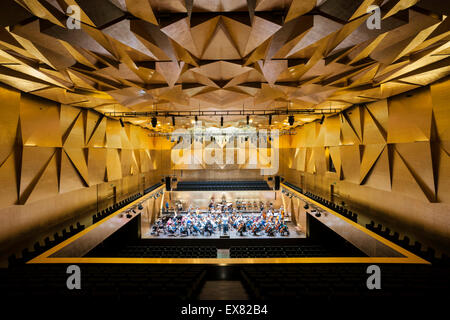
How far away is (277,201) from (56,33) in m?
18.2

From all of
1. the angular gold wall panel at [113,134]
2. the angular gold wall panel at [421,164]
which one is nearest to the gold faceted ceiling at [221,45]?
the angular gold wall panel at [421,164]

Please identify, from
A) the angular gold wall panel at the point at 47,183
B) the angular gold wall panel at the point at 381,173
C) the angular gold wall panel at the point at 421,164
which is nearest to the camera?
the angular gold wall panel at the point at 421,164

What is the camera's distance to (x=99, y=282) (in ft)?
14.6

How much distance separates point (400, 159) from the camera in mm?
7809

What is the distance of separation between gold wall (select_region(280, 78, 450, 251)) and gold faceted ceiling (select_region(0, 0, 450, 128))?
1.27 meters

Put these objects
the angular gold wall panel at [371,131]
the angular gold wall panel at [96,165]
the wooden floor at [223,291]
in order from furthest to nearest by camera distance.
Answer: the angular gold wall panel at [96,165] < the angular gold wall panel at [371,131] < the wooden floor at [223,291]

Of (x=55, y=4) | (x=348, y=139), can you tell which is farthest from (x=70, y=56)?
(x=348, y=139)

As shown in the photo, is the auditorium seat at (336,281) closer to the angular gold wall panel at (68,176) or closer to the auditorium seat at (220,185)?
the angular gold wall panel at (68,176)

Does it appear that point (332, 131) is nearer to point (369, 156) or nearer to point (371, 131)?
point (371, 131)

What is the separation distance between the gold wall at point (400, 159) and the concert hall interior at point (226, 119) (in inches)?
2.2

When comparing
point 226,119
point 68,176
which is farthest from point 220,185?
point 68,176

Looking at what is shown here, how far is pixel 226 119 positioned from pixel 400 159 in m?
9.57

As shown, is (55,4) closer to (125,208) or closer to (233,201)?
(125,208)

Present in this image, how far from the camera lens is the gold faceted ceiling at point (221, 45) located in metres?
3.35
